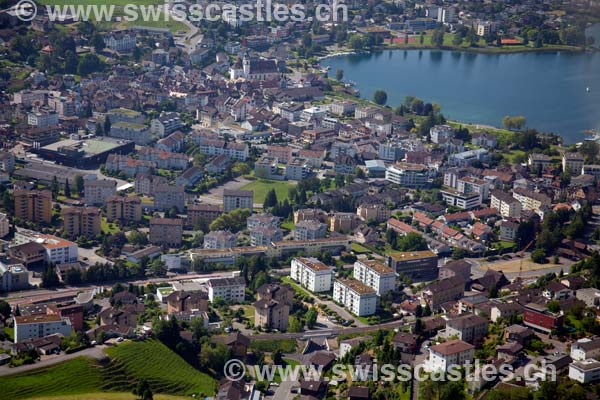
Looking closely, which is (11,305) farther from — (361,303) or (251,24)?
(251,24)

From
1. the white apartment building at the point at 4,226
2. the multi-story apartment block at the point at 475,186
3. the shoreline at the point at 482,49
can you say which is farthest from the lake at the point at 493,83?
the white apartment building at the point at 4,226

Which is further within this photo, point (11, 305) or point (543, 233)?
point (543, 233)

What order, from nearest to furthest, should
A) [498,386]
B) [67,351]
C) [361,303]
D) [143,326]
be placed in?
[498,386] → [67,351] → [143,326] → [361,303]

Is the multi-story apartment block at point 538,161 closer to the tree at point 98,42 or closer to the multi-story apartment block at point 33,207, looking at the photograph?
the multi-story apartment block at point 33,207

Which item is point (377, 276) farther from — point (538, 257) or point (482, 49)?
point (482, 49)

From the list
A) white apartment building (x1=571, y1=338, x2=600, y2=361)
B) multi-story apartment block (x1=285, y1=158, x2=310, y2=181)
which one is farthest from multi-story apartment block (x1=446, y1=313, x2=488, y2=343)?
multi-story apartment block (x1=285, y1=158, x2=310, y2=181)

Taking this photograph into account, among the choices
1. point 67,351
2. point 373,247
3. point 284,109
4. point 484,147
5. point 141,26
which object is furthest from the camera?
point 141,26

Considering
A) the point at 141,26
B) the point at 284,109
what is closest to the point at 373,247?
the point at 284,109
